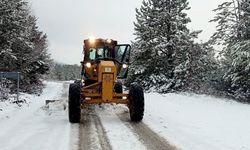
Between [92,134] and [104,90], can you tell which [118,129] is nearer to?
[92,134]

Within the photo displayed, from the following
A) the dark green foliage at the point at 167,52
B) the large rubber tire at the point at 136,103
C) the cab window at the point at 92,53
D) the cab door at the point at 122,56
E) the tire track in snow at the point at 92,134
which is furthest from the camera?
the dark green foliage at the point at 167,52

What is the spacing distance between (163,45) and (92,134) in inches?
785

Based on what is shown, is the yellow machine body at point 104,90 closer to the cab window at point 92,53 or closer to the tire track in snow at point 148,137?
the tire track in snow at point 148,137

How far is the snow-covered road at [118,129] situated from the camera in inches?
357

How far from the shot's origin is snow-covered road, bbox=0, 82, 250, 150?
29.8 feet

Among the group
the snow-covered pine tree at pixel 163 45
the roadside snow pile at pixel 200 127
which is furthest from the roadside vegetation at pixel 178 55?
the roadside snow pile at pixel 200 127

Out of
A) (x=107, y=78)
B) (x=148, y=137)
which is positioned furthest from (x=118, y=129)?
(x=107, y=78)

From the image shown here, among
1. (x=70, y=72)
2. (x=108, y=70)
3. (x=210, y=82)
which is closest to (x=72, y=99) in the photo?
(x=108, y=70)

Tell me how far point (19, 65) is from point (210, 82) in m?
12.9

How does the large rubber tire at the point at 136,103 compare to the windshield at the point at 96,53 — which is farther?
the windshield at the point at 96,53

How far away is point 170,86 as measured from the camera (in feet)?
99.2

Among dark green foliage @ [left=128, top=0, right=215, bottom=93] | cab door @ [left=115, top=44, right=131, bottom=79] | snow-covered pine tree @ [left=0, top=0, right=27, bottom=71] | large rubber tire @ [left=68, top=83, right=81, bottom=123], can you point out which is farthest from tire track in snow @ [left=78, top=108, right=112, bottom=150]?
dark green foliage @ [left=128, top=0, right=215, bottom=93]

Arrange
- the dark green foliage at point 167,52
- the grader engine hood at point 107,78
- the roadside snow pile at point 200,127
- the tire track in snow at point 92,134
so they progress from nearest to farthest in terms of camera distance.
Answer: the tire track in snow at point 92,134 → the roadside snow pile at point 200,127 → the grader engine hood at point 107,78 → the dark green foliage at point 167,52

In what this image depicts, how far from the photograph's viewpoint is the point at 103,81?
1305cm
